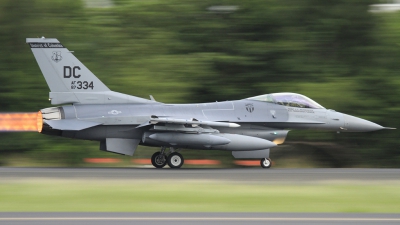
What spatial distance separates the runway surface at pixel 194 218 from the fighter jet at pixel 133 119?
28.5 feet

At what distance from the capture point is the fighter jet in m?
17.5

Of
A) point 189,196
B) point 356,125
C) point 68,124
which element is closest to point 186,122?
point 68,124

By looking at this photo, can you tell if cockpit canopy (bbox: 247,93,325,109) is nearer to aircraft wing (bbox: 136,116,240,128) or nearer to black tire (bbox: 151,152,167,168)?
aircraft wing (bbox: 136,116,240,128)

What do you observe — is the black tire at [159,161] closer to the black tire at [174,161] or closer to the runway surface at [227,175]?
the black tire at [174,161]

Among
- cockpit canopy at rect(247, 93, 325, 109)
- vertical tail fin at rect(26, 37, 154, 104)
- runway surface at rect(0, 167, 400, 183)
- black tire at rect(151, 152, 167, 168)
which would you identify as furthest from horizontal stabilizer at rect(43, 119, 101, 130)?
cockpit canopy at rect(247, 93, 325, 109)

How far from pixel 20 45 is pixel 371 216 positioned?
18.3m

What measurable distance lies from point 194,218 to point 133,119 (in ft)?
31.8

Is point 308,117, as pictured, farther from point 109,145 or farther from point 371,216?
point 371,216

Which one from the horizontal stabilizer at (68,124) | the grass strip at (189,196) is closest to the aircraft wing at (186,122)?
the horizontal stabilizer at (68,124)

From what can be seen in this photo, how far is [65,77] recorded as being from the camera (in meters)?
17.9

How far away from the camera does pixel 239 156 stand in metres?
18.4

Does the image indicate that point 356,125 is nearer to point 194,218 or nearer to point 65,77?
point 65,77

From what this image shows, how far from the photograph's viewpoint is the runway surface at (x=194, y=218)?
798cm

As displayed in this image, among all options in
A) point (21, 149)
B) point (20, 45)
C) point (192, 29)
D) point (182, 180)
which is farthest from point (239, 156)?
point (20, 45)
